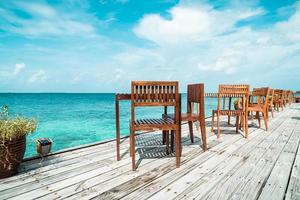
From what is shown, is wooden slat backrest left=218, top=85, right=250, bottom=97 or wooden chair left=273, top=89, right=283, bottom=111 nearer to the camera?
wooden slat backrest left=218, top=85, right=250, bottom=97

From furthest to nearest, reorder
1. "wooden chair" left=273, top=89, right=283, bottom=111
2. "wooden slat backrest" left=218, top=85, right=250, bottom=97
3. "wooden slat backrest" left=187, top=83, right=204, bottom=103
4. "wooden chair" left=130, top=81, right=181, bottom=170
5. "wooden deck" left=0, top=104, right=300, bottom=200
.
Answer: "wooden chair" left=273, top=89, right=283, bottom=111, "wooden slat backrest" left=218, top=85, right=250, bottom=97, "wooden slat backrest" left=187, top=83, right=204, bottom=103, "wooden chair" left=130, top=81, right=181, bottom=170, "wooden deck" left=0, top=104, right=300, bottom=200

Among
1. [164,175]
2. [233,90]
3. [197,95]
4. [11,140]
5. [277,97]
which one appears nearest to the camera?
[11,140]

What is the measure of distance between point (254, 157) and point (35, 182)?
284 cm

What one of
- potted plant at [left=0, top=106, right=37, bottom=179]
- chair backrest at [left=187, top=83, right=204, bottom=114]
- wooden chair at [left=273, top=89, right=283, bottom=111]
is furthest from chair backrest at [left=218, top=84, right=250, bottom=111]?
wooden chair at [left=273, top=89, right=283, bottom=111]

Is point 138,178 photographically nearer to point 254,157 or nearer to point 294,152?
point 254,157

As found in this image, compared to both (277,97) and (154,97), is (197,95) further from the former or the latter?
(277,97)

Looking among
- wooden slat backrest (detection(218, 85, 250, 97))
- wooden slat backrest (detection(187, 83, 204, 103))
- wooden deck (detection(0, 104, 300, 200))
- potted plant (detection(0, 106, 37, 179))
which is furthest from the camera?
wooden slat backrest (detection(218, 85, 250, 97))

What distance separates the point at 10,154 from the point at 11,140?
150 millimetres

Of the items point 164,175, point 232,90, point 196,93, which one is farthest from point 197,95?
point 164,175

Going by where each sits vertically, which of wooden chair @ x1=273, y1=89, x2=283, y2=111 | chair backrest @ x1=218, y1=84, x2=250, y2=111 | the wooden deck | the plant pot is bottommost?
the wooden deck

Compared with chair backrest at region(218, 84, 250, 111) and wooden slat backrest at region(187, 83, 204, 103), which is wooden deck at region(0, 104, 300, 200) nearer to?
wooden slat backrest at region(187, 83, 204, 103)

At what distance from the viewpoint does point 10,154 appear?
1.99 meters

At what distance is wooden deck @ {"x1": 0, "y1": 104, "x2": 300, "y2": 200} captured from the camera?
170 cm

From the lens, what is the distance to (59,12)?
868 cm
